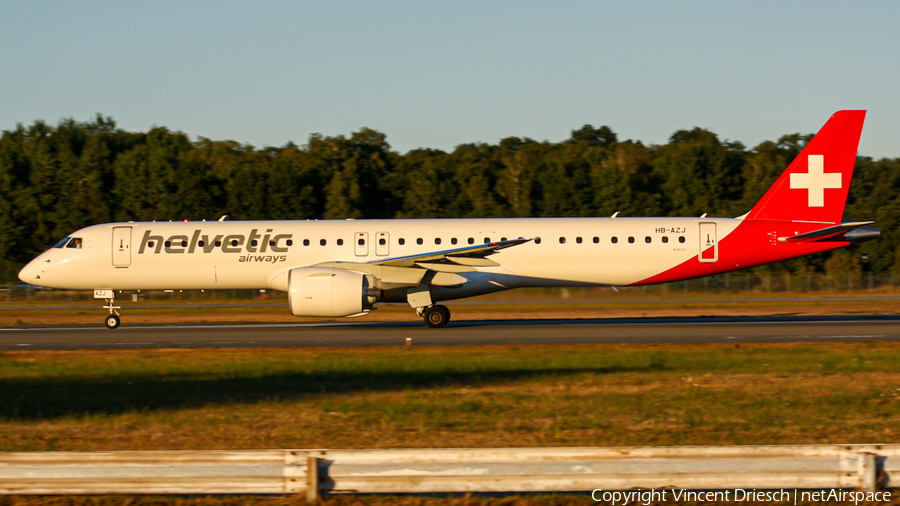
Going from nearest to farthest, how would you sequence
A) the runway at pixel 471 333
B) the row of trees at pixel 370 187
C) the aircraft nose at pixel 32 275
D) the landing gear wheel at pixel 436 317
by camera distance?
the runway at pixel 471 333
the landing gear wheel at pixel 436 317
the aircraft nose at pixel 32 275
the row of trees at pixel 370 187

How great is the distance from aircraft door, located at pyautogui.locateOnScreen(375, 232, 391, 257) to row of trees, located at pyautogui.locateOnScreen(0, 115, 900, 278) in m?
29.2

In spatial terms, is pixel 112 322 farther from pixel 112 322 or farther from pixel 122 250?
pixel 122 250

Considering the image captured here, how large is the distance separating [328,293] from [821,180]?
15.5 meters

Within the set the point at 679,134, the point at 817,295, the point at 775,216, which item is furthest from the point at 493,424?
the point at 679,134

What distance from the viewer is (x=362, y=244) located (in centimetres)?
2361

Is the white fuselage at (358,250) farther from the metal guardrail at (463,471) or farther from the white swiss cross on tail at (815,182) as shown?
the metal guardrail at (463,471)

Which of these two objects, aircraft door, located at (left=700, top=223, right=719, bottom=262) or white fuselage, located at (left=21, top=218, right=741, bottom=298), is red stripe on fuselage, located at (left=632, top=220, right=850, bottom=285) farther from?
white fuselage, located at (left=21, top=218, right=741, bottom=298)

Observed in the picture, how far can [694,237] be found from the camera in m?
23.6

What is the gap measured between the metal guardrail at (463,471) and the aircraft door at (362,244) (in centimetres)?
1811

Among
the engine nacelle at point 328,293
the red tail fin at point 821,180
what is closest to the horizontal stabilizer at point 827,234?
the red tail fin at point 821,180

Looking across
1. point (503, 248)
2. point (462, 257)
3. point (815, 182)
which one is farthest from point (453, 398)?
point (815, 182)

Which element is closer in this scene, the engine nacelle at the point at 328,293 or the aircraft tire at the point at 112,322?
the engine nacelle at the point at 328,293

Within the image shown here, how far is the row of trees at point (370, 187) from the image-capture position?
174 feet

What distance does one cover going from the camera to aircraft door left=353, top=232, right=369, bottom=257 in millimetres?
A: 23547
